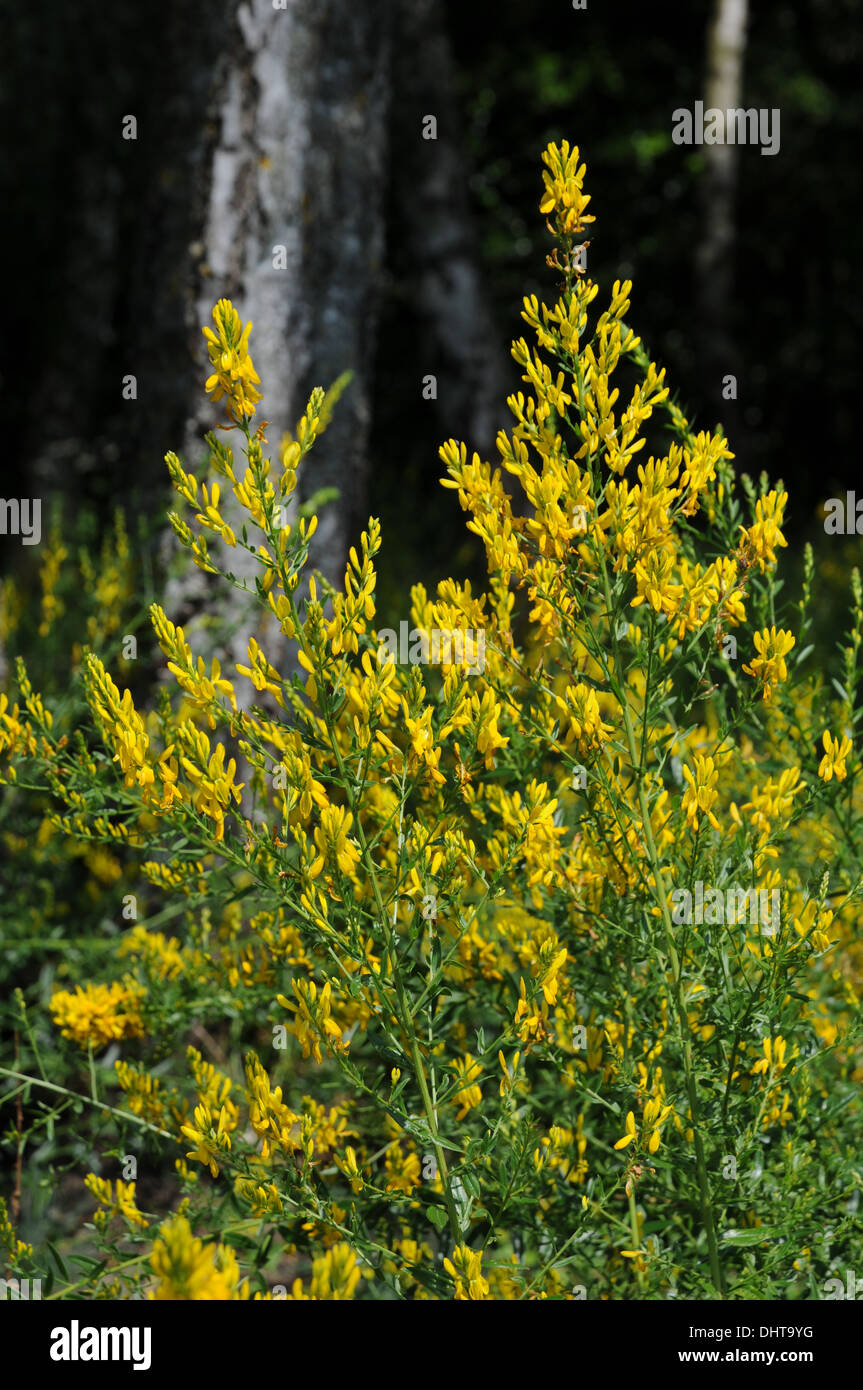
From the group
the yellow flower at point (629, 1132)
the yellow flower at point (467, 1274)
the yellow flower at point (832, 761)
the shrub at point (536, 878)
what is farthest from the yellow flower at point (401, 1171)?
the yellow flower at point (832, 761)

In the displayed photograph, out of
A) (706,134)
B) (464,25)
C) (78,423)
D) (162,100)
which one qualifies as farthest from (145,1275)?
(464,25)

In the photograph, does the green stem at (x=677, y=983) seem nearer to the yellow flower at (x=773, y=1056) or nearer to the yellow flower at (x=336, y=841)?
the yellow flower at (x=773, y=1056)

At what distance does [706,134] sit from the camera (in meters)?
7.47

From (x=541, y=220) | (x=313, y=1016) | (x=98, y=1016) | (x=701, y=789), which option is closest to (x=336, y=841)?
(x=313, y=1016)

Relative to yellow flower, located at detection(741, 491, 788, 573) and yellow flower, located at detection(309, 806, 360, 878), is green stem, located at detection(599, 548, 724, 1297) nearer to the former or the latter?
yellow flower, located at detection(741, 491, 788, 573)

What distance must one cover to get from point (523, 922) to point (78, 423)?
6.47 m

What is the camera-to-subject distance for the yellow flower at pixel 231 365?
1.19 m

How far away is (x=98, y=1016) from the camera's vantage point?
1.89 meters

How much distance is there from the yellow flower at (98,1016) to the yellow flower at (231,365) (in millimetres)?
1026

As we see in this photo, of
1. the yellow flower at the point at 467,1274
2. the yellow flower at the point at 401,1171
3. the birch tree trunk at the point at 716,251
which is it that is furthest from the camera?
the birch tree trunk at the point at 716,251

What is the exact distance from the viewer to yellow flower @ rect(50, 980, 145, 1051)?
Result: 1854 millimetres

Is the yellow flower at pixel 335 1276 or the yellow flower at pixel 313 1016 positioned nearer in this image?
the yellow flower at pixel 335 1276

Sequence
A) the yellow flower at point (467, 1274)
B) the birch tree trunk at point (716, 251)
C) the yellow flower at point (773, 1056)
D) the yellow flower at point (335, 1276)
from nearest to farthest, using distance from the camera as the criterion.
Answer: the yellow flower at point (335, 1276) < the yellow flower at point (467, 1274) < the yellow flower at point (773, 1056) < the birch tree trunk at point (716, 251)
